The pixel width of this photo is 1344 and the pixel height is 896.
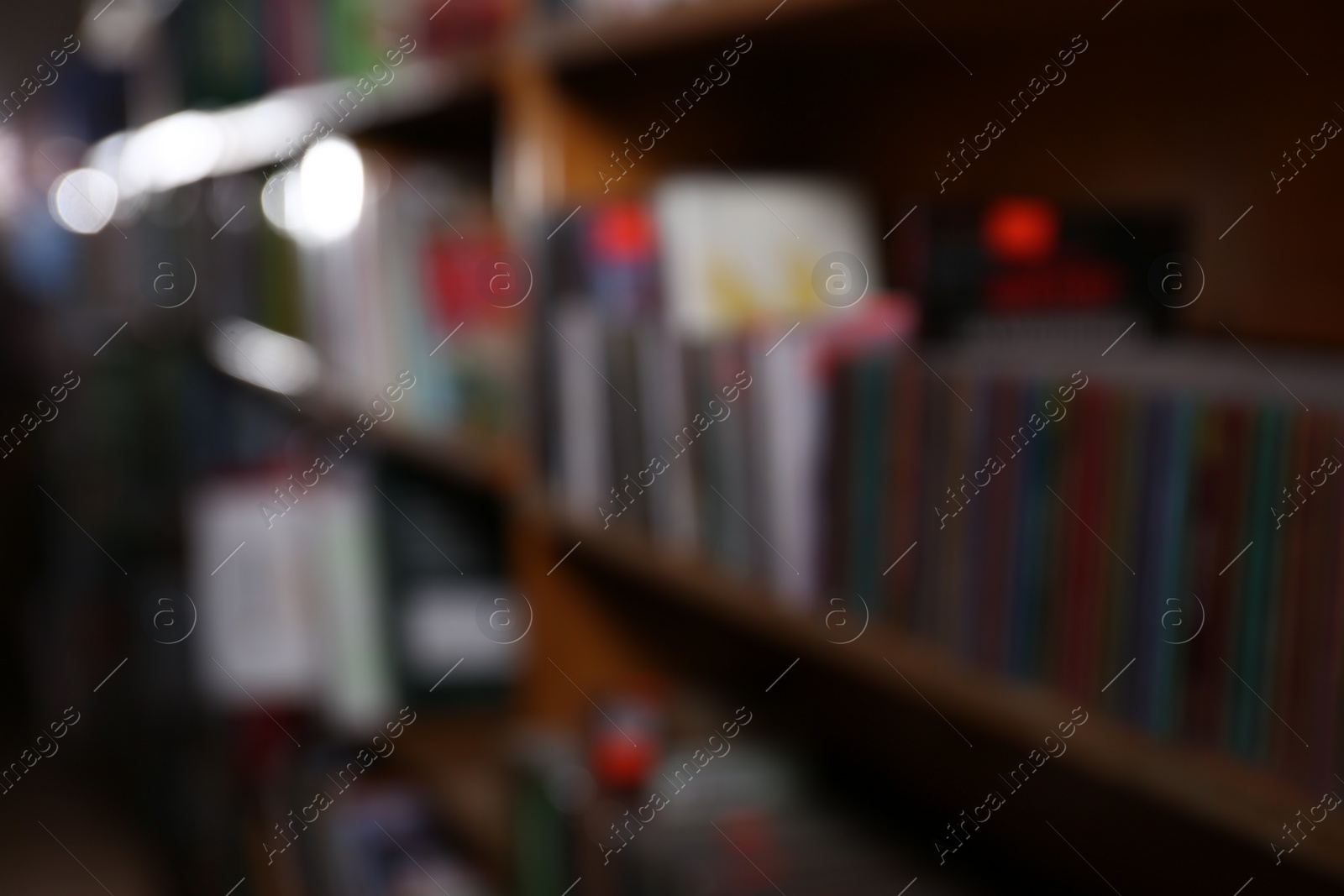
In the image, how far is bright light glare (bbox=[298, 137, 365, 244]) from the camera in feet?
6.01

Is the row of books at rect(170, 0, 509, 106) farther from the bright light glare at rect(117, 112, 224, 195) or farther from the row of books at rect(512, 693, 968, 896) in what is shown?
the row of books at rect(512, 693, 968, 896)

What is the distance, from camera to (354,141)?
1.86 m

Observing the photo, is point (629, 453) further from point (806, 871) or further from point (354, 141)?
point (354, 141)

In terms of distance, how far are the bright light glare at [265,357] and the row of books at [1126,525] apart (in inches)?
56.1

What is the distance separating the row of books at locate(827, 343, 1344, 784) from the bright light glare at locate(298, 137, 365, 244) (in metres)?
1.19

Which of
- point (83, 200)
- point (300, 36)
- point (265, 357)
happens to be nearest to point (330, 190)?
point (300, 36)

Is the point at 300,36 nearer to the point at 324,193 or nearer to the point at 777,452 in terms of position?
the point at 324,193

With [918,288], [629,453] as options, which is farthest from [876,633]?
[629,453]

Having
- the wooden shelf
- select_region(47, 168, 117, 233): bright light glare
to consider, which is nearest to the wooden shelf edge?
the wooden shelf

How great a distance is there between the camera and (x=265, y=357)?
2.39 m

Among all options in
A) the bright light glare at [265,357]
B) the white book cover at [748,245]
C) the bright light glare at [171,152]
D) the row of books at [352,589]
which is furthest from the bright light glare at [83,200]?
the white book cover at [748,245]

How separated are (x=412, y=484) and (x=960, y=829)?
3.29 feet

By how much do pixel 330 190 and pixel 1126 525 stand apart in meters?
1.54

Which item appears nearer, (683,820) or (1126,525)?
(1126,525)
